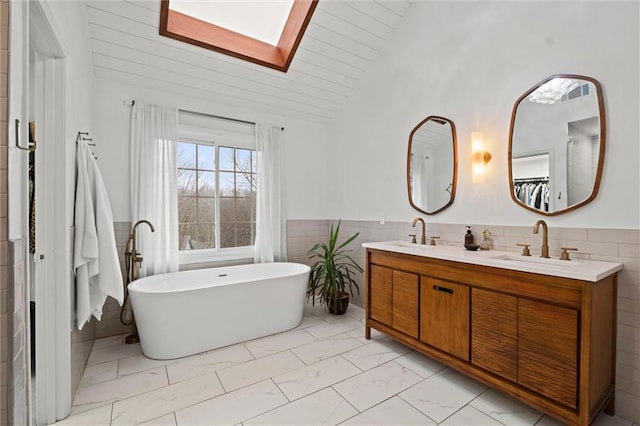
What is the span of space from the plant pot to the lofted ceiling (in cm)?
244

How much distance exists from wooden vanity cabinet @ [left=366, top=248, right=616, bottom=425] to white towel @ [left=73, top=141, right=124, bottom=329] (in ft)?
7.45

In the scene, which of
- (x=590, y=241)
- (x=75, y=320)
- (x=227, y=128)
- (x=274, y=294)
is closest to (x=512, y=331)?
(x=590, y=241)

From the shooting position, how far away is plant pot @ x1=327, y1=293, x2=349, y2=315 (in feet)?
11.8

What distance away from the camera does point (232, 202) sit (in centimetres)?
386

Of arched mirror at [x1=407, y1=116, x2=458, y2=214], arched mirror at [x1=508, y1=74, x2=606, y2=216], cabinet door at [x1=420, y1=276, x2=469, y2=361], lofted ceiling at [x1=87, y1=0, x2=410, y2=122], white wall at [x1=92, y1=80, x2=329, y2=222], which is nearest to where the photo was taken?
arched mirror at [x1=508, y1=74, x2=606, y2=216]

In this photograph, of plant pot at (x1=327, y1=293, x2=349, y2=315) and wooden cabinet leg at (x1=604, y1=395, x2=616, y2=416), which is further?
plant pot at (x1=327, y1=293, x2=349, y2=315)

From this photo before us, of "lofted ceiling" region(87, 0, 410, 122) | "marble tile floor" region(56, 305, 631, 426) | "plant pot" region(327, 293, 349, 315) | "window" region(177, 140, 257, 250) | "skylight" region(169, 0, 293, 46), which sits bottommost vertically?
"marble tile floor" region(56, 305, 631, 426)

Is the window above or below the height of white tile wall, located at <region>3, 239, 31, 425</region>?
above

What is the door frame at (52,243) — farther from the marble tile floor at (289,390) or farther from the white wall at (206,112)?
the white wall at (206,112)

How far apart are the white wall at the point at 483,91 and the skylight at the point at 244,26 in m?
1.03

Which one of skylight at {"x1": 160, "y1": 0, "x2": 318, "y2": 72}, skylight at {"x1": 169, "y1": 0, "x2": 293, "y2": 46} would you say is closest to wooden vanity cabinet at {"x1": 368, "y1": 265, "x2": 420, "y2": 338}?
skylight at {"x1": 160, "y1": 0, "x2": 318, "y2": 72}

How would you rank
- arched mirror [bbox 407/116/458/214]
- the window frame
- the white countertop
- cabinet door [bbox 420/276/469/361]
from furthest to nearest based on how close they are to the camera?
1. the window frame
2. arched mirror [bbox 407/116/458/214]
3. cabinet door [bbox 420/276/469/361]
4. the white countertop

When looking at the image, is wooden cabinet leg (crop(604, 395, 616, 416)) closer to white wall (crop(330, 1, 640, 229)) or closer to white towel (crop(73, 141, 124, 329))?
white wall (crop(330, 1, 640, 229))

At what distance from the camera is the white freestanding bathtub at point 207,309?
253cm
